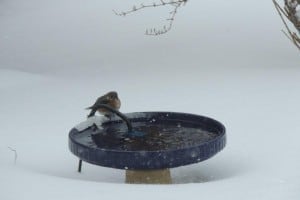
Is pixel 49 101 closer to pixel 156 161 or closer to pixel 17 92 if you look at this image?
pixel 17 92

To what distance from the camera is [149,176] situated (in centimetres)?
483

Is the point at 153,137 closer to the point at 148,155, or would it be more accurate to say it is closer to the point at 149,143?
the point at 149,143

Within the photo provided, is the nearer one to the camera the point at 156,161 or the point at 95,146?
the point at 156,161

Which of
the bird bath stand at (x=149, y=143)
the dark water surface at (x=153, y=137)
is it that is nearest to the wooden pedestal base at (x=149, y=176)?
the bird bath stand at (x=149, y=143)

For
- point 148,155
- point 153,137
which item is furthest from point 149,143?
point 148,155

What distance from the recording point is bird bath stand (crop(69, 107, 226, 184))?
4.38 meters

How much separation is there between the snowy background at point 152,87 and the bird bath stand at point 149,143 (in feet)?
0.63

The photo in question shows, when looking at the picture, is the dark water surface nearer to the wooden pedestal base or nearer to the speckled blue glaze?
the speckled blue glaze

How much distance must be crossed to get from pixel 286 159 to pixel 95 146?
1.48 m

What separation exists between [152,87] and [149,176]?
11.3 feet

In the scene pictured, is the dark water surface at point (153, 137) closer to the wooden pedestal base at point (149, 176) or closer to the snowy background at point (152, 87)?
the wooden pedestal base at point (149, 176)

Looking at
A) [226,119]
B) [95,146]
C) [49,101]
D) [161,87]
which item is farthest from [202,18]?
[95,146]

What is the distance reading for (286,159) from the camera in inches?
196

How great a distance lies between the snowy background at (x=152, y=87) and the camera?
173 inches
